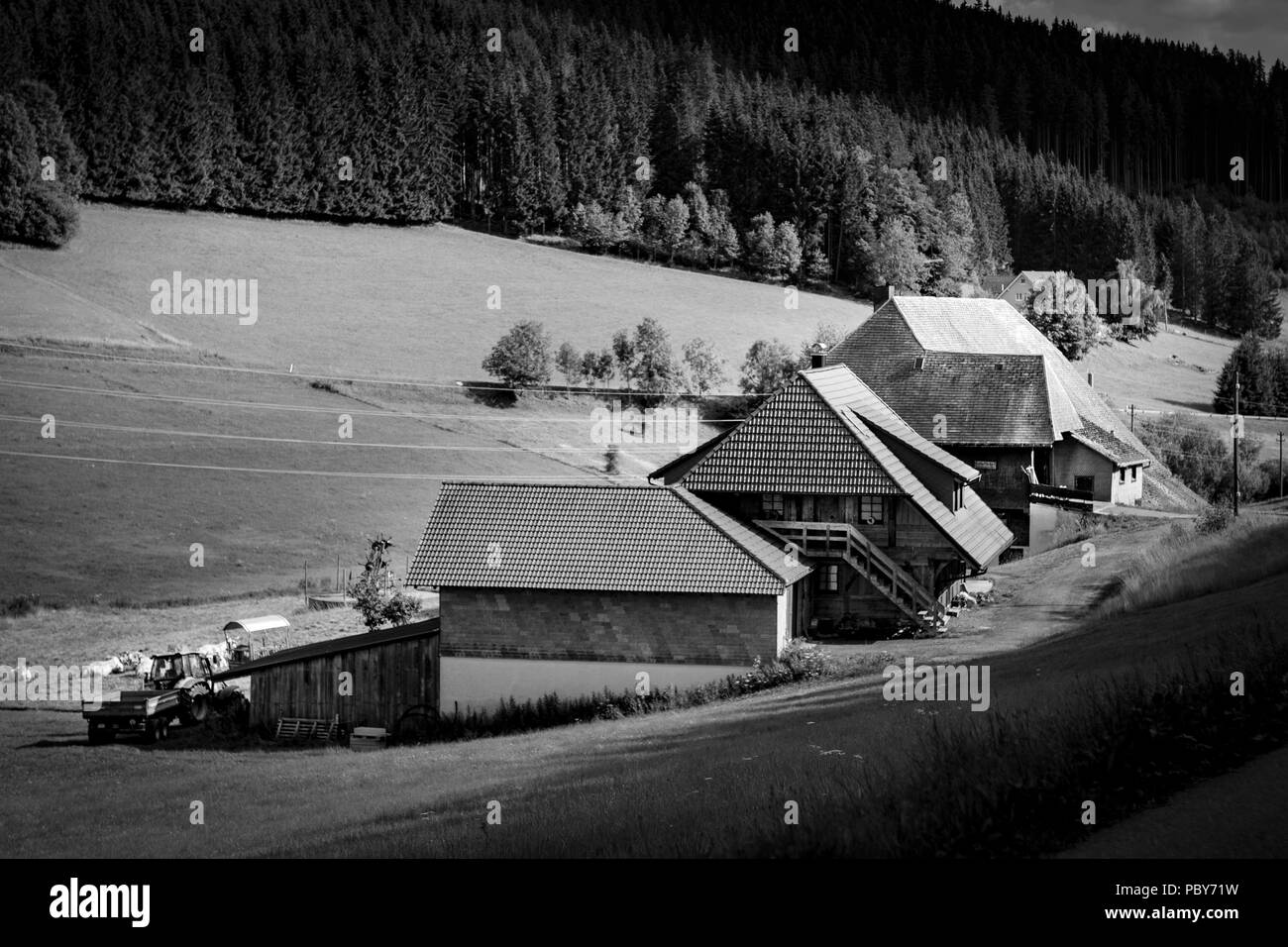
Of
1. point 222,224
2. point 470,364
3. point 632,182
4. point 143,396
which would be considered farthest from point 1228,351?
point 143,396

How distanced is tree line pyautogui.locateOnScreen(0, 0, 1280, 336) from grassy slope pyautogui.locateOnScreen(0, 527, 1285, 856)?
87.0 m

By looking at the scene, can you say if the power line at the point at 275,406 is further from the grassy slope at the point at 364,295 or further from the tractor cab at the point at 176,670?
the tractor cab at the point at 176,670

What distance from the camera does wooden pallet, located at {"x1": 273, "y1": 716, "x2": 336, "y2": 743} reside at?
32719mm

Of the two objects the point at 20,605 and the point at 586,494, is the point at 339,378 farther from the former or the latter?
the point at 586,494

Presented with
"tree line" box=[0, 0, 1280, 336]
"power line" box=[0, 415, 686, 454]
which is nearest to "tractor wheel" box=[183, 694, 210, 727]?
"power line" box=[0, 415, 686, 454]

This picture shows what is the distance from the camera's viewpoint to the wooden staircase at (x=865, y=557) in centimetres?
3625

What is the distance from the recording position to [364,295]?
99938mm

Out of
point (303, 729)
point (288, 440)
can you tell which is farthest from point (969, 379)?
point (303, 729)

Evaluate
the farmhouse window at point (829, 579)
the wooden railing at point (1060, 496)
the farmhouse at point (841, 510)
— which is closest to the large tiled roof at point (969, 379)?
the wooden railing at point (1060, 496)

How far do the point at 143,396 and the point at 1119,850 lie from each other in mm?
67987

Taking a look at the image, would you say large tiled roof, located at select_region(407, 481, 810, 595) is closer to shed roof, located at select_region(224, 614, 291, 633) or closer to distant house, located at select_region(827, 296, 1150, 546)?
shed roof, located at select_region(224, 614, 291, 633)
